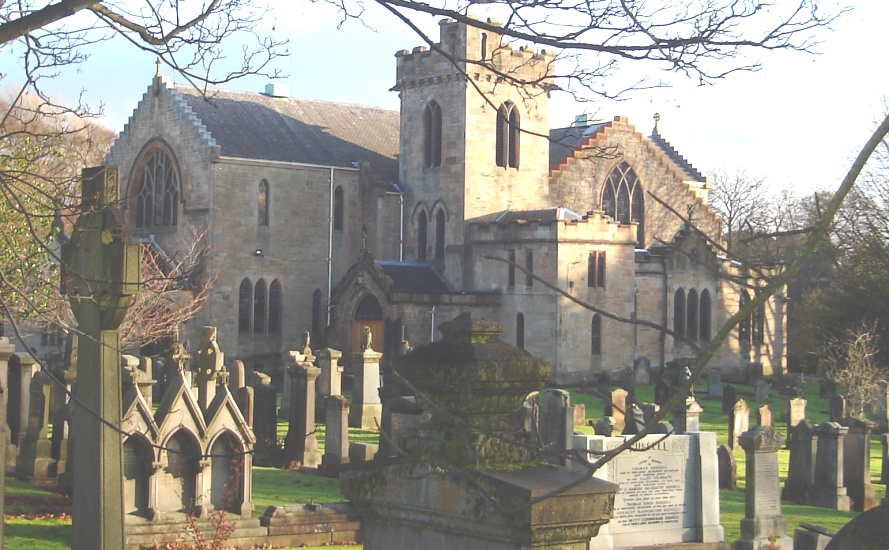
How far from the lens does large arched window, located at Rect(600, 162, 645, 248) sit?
1921 inches

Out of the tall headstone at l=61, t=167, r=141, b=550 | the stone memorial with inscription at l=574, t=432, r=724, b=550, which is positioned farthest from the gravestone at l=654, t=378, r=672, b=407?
the tall headstone at l=61, t=167, r=141, b=550

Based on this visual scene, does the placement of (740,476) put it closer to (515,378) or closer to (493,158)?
(515,378)

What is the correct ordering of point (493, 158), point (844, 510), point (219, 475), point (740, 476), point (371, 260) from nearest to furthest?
point (219, 475) < point (844, 510) < point (740, 476) < point (371, 260) < point (493, 158)

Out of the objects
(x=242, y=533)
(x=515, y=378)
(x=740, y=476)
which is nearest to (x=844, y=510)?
(x=740, y=476)

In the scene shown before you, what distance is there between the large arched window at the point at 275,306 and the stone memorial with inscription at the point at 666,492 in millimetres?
31184

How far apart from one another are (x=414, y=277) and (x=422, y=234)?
2803 millimetres

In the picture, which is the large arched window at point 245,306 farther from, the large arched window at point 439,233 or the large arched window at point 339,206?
the large arched window at point 439,233

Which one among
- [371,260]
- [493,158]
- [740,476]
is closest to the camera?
[740,476]

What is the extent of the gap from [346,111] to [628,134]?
11.3m

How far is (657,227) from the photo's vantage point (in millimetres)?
50875

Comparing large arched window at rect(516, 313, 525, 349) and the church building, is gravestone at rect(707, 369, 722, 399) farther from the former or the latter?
large arched window at rect(516, 313, 525, 349)

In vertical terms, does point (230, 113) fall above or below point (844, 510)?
above

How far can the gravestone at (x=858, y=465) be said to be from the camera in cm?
2092

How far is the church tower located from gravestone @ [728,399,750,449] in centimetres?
1900
